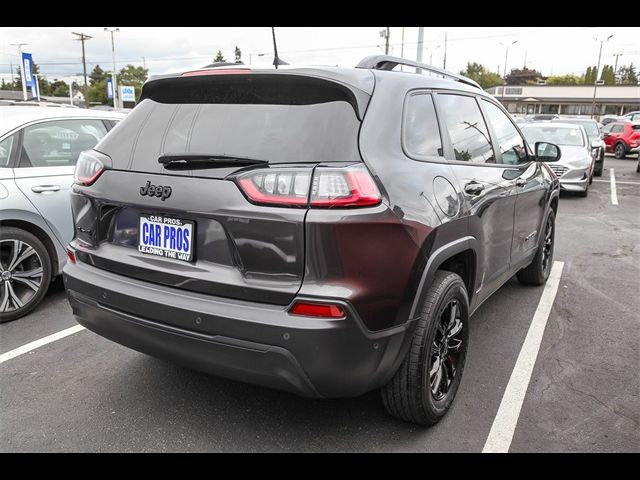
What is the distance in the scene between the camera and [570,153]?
37.6ft

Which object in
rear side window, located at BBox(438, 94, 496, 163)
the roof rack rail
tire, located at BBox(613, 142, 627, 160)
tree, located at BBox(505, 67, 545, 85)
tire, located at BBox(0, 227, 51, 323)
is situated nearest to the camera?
the roof rack rail

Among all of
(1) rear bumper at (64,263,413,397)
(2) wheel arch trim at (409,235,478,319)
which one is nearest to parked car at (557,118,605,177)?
(2) wheel arch trim at (409,235,478,319)

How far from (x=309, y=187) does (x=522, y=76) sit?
423 feet

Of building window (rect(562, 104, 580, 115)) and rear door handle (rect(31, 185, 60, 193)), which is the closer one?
rear door handle (rect(31, 185, 60, 193))

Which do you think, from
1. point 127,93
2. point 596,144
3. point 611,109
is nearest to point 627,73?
point 611,109

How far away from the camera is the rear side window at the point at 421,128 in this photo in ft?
8.49

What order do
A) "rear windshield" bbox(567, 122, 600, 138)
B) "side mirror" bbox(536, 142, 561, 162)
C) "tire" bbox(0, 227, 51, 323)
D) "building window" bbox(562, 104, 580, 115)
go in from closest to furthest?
1. "tire" bbox(0, 227, 51, 323)
2. "side mirror" bbox(536, 142, 561, 162)
3. "rear windshield" bbox(567, 122, 600, 138)
4. "building window" bbox(562, 104, 580, 115)

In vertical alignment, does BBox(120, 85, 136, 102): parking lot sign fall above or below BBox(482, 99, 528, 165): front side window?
above

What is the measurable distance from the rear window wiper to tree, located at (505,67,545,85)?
12253cm

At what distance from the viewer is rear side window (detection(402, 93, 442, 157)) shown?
102 inches

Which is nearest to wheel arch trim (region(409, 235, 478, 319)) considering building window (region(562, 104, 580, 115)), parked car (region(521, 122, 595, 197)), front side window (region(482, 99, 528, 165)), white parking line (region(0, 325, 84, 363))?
front side window (region(482, 99, 528, 165))

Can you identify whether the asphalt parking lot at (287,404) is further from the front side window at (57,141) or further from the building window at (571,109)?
the building window at (571,109)

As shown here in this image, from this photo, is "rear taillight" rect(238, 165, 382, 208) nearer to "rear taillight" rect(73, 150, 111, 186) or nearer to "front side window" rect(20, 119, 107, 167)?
"rear taillight" rect(73, 150, 111, 186)

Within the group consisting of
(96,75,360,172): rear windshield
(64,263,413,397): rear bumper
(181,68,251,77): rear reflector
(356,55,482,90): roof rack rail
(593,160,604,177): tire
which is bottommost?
(593,160,604,177): tire
